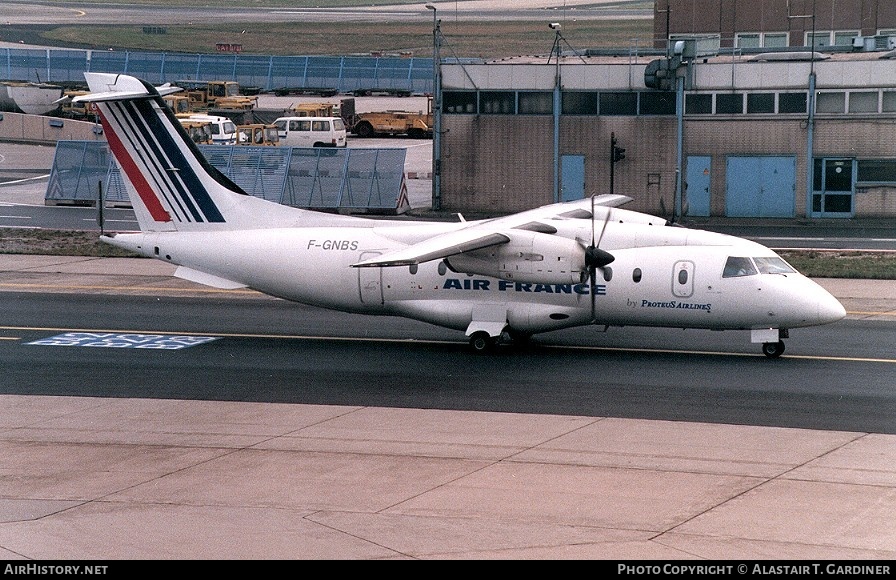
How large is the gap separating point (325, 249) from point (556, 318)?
614cm

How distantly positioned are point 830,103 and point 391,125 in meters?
36.6

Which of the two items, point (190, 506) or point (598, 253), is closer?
point (190, 506)

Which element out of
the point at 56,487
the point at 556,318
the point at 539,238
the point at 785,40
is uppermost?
the point at 785,40

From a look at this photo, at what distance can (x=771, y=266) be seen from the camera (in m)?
26.8

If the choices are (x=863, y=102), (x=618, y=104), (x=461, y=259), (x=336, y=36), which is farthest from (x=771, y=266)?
(x=336, y=36)

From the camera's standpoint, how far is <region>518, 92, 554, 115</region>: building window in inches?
2112

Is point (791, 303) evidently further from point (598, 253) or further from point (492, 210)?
point (492, 210)

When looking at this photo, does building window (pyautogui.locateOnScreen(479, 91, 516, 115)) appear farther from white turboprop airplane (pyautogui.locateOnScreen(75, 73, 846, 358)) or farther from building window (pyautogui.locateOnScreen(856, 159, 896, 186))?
white turboprop airplane (pyautogui.locateOnScreen(75, 73, 846, 358))

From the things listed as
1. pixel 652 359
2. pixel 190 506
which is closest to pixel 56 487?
pixel 190 506

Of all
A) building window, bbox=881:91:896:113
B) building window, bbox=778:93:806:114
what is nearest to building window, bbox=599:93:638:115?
building window, bbox=778:93:806:114

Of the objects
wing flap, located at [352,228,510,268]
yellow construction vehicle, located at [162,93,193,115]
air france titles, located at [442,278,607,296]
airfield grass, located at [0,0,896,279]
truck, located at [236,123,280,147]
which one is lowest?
air france titles, located at [442,278,607,296]

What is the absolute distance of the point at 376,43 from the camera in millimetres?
109938

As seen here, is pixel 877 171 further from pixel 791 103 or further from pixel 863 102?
pixel 791 103

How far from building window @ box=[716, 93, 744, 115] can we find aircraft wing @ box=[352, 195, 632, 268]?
2501 cm
